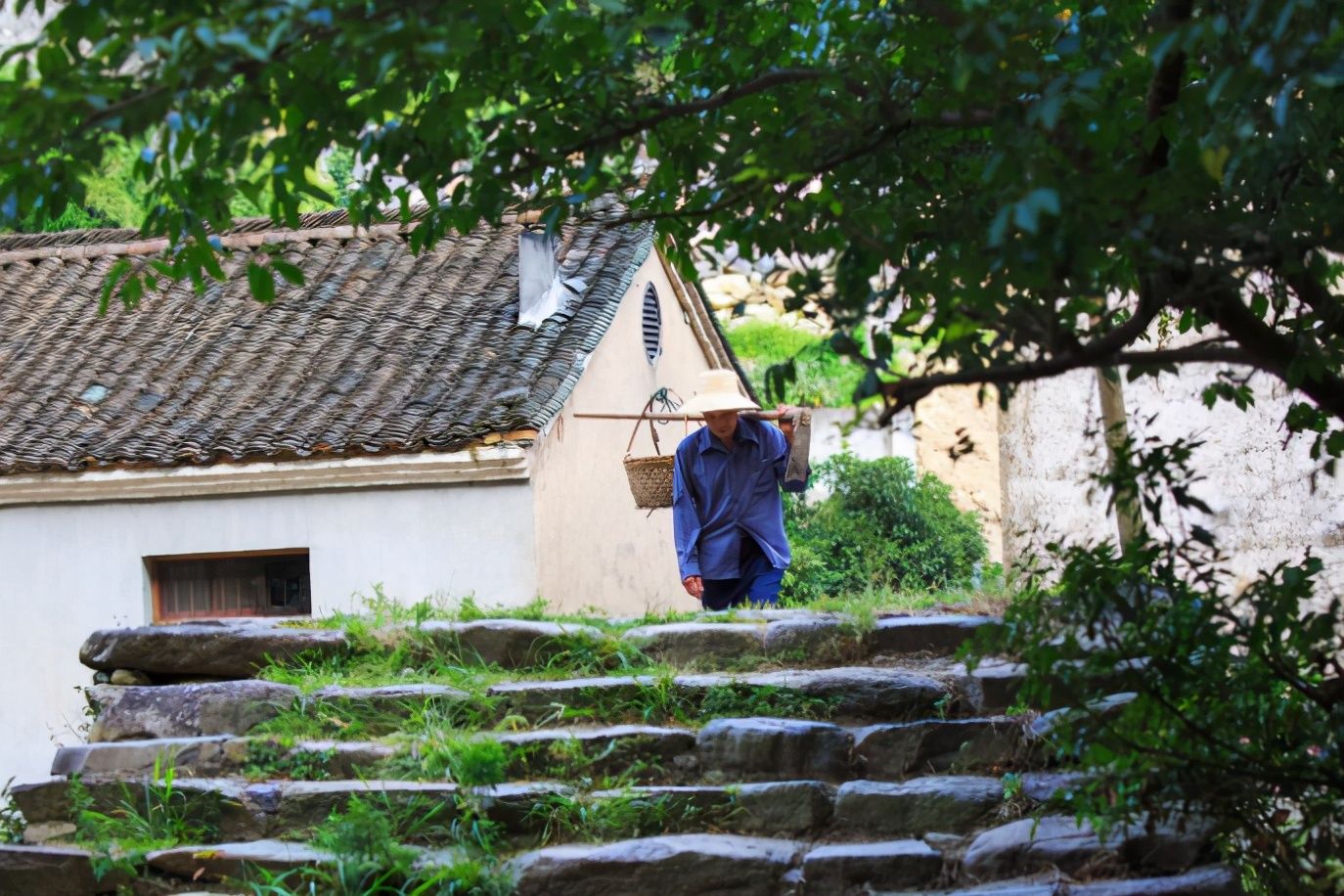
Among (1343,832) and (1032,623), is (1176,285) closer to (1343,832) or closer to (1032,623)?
(1032,623)

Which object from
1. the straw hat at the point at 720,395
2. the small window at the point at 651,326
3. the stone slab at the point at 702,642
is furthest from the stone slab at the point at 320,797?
the small window at the point at 651,326

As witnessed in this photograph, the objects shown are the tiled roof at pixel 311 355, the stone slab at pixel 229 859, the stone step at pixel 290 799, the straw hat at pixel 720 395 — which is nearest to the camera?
the stone slab at pixel 229 859

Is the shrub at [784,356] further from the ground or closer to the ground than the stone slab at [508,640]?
further from the ground

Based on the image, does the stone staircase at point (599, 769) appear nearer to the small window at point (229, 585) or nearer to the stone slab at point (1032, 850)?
the stone slab at point (1032, 850)

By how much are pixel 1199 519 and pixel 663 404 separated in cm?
682

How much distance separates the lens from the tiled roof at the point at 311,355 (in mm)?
10023

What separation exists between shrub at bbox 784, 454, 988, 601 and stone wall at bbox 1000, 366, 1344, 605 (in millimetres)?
6334

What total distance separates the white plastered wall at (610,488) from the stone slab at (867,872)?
16.7 feet

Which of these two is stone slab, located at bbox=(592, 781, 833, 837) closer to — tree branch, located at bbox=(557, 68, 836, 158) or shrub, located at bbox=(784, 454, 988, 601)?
tree branch, located at bbox=(557, 68, 836, 158)

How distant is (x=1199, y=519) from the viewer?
6891mm

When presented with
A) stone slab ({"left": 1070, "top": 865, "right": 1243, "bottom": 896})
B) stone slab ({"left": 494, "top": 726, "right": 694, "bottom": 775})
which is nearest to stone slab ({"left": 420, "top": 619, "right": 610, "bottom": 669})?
stone slab ({"left": 494, "top": 726, "right": 694, "bottom": 775})

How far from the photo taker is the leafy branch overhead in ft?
8.80

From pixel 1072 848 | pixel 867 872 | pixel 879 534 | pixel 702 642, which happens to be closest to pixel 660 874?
pixel 867 872

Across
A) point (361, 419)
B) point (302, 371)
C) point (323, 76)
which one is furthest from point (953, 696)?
point (302, 371)
